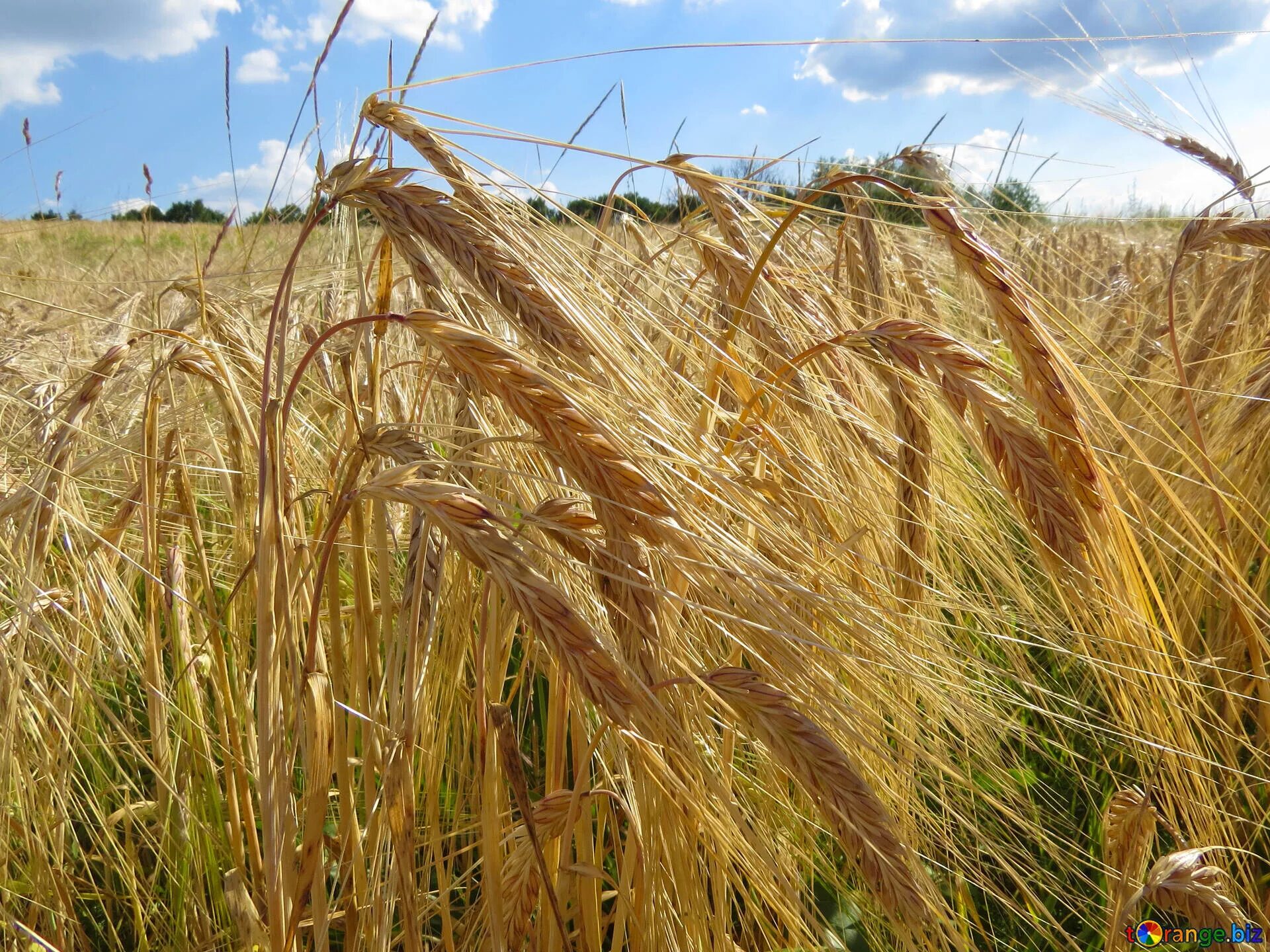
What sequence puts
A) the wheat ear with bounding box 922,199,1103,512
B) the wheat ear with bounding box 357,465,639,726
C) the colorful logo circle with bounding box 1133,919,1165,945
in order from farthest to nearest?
the colorful logo circle with bounding box 1133,919,1165,945 → the wheat ear with bounding box 922,199,1103,512 → the wheat ear with bounding box 357,465,639,726

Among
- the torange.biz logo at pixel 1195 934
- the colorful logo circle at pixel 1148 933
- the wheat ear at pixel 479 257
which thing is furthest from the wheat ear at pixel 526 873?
the colorful logo circle at pixel 1148 933

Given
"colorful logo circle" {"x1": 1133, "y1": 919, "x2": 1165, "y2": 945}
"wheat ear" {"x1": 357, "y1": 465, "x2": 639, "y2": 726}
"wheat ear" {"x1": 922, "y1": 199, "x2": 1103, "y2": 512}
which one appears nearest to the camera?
"wheat ear" {"x1": 357, "y1": 465, "x2": 639, "y2": 726}

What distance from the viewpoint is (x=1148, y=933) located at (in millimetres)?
1126

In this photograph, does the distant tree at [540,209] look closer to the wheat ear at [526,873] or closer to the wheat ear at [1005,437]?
the wheat ear at [1005,437]

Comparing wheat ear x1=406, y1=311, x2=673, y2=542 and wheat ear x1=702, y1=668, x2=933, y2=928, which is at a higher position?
wheat ear x1=406, y1=311, x2=673, y2=542

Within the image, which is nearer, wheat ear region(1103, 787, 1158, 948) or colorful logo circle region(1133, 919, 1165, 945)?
wheat ear region(1103, 787, 1158, 948)

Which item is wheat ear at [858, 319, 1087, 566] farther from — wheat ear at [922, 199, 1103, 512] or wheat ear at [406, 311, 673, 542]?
wheat ear at [406, 311, 673, 542]

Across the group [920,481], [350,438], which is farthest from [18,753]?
[920,481]

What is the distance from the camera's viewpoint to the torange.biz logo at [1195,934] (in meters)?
0.82

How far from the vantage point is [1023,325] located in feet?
2.71

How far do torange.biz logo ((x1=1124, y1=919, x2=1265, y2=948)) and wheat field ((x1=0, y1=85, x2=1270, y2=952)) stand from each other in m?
0.02

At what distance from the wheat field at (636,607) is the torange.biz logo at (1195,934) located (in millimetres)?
19

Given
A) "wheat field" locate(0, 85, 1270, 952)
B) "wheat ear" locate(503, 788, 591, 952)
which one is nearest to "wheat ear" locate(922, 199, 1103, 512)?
"wheat field" locate(0, 85, 1270, 952)

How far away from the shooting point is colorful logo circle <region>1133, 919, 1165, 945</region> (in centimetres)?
109
